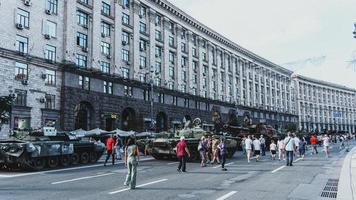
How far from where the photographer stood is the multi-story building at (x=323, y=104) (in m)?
116

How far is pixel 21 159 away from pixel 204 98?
160 feet

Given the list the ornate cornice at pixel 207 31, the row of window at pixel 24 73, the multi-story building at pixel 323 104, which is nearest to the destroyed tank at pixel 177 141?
the row of window at pixel 24 73

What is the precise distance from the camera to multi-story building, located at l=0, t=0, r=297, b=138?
117 feet

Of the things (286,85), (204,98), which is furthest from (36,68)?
(286,85)

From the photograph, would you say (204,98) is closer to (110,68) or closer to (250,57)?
(110,68)

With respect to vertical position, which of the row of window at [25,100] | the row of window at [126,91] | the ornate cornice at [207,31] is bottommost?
the row of window at [25,100]

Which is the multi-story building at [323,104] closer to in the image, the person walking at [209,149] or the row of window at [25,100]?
the row of window at [25,100]

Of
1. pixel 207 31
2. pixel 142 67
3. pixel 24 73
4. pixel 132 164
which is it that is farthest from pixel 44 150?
pixel 207 31

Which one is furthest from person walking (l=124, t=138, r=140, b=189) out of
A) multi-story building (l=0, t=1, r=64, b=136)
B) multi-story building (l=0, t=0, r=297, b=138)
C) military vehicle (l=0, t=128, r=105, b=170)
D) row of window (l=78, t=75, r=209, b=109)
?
row of window (l=78, t=75, r=209, b=109)

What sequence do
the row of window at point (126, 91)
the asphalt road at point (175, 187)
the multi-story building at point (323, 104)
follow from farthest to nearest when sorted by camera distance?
the multi-story building at point (323, 104), the row of window at point (126, 91), the asphalt road at point (175, 187)

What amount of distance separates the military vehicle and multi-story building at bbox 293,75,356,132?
9583 cm

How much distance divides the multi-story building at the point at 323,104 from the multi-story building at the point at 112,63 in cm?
4679

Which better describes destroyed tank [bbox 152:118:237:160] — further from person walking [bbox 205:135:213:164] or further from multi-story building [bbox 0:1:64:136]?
multi-story building [bbox 0:1:64:136]

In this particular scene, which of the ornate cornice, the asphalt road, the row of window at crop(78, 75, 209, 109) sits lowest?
the asphalt road
